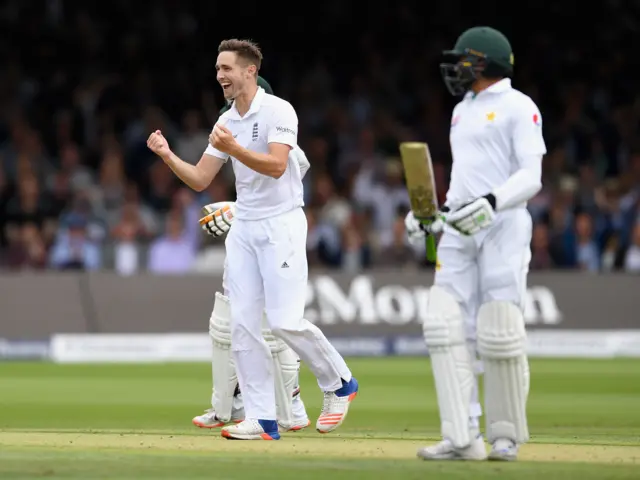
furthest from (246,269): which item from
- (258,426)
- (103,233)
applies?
(103,233)

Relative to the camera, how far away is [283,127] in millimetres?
6723

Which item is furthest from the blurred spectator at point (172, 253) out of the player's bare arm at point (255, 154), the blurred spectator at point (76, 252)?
the player's bare arm at point (255, 154)

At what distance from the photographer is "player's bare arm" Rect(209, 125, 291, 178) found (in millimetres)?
6422

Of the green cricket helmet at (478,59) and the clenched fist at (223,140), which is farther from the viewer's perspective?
the clenched fist at (223,140)

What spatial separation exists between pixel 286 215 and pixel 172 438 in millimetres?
1262

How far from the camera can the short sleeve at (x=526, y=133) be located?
5.96 m

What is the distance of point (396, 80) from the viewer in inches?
734

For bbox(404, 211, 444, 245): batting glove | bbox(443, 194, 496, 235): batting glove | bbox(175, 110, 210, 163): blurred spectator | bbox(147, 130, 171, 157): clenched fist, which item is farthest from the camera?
bbox(175, 110, 210, 163): blurred spectator

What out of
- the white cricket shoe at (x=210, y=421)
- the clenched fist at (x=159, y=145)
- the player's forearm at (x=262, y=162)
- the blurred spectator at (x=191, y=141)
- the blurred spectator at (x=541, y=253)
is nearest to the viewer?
the player's forearm at (x=262, y=162)

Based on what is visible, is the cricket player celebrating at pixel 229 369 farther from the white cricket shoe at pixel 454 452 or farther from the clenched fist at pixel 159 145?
the white cricket shoe at pixel 454 452

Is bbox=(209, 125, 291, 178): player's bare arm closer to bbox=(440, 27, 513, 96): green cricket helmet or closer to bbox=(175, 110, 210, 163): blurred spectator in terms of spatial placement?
bbox=(440, 27, 513, 96): green cricket helmet

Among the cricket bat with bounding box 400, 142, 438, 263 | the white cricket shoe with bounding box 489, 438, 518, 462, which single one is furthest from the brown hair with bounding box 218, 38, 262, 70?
the white cricket shoe with bounding box 489, 438, 518, 462

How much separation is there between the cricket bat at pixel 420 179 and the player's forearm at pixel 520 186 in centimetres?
40

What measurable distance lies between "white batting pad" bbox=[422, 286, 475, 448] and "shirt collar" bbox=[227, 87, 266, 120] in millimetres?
1519
